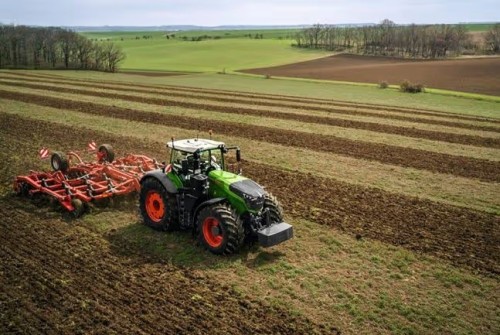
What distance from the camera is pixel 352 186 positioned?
14.6 metres

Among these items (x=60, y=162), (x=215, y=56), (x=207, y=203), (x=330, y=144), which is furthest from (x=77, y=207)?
(x=215, y=56)

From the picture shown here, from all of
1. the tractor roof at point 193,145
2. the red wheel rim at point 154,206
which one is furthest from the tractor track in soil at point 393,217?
the red wheel rim at point 154,206

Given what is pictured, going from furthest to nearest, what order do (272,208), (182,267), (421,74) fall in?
(421,74) < (272,208) < (182,267)

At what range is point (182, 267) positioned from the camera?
8.81 meters

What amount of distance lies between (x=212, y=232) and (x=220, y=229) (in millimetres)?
270

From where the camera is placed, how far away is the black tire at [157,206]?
9914mm

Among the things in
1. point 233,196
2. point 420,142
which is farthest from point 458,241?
point 420,142

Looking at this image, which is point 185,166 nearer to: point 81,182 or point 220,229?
point 220,229

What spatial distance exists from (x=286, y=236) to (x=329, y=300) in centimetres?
163

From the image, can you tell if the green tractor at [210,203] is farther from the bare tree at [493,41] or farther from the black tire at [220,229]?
the bare tree at [493,41]

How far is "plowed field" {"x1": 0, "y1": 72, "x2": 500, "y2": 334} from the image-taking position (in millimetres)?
7227

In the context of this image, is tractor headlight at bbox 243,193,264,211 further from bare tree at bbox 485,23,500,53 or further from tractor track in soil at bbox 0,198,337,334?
bare tree at bbox 485,23,500,53

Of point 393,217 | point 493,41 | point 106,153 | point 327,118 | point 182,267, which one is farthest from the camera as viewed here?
point 493,41

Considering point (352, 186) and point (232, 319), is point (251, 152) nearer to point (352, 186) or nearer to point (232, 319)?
point (352, 186)
